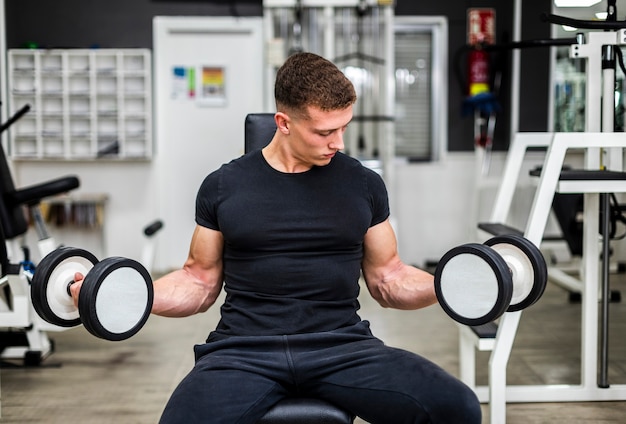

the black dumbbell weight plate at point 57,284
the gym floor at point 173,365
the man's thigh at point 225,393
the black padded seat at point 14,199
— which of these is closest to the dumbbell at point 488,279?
the man's thigh at point 225,393

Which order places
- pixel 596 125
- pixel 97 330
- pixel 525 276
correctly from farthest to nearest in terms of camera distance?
pixel 596 125, pixel 525 276, pixel 97 330

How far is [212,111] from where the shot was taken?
18.5 ft

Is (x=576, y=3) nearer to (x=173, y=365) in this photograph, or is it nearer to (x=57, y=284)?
(x=173, y=365)

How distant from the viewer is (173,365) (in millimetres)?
3248

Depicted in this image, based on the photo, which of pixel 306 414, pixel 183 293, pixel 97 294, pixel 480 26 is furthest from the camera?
pixel 480 26

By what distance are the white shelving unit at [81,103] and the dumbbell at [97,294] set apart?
4110mm

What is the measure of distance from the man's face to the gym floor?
4.35ft

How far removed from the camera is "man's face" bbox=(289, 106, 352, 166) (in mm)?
1636

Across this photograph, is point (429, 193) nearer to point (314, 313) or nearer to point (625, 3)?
point (625, 3)

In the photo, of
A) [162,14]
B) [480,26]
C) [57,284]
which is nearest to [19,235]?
[57,284]

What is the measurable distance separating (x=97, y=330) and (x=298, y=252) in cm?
47

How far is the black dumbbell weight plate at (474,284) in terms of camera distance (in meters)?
1.46

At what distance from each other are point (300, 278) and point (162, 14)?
4397 millimetres

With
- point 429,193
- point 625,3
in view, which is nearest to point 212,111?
point 429,193
